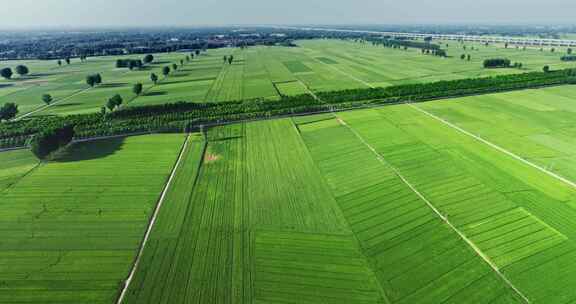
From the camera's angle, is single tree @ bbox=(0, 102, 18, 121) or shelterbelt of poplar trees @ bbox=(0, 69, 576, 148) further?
single tree @ bbox=(0, 102, 18, 121)

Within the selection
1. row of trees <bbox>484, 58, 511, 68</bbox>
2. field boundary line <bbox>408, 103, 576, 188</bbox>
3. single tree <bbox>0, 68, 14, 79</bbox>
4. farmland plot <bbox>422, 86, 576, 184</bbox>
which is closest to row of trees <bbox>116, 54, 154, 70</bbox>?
single tree <bbox>0, 68, 14, 79</bbox>

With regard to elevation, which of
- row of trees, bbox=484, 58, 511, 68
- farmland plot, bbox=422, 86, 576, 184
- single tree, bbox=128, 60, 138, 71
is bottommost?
farmland plot, bbox=422, 86, 576, 184

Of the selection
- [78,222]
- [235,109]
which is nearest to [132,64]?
[235,109]

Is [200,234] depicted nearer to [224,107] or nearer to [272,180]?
[272,180]

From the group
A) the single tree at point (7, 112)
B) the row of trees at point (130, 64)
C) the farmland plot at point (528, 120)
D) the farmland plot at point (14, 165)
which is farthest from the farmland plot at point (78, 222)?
the row of trees at point (130, 64)

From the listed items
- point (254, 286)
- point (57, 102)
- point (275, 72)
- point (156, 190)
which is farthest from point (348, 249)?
point (275, 72)

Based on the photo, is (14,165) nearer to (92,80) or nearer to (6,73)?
(92,80)

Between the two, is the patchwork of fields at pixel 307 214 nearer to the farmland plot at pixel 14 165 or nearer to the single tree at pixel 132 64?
the farmland plot at pixel 14 165

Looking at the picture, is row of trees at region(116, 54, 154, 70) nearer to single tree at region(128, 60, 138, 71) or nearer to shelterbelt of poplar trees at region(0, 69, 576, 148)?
single tree at region(128, 60, 138, 71)
